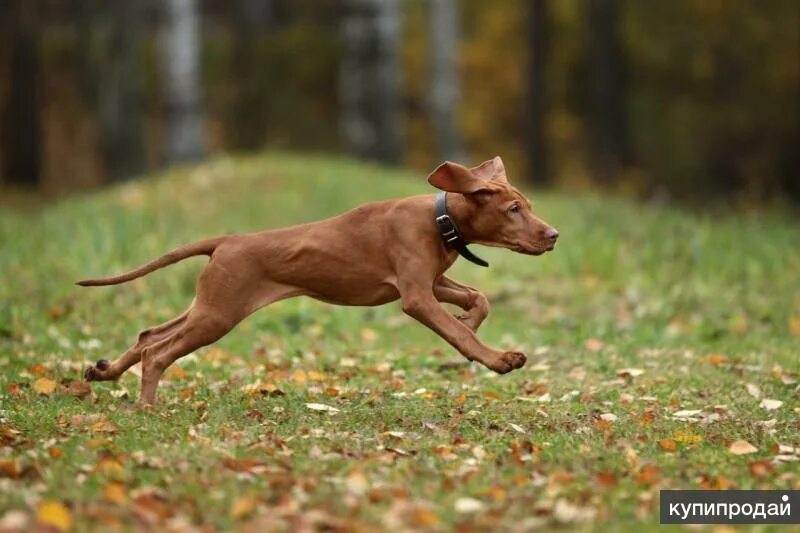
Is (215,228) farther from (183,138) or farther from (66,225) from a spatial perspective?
(183,138)

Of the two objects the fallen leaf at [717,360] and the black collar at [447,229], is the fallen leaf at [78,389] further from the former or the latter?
the fallen leaf at [717,360]

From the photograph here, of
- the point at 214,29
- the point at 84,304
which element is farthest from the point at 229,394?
the point at 214,29

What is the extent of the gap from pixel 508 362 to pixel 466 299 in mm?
689

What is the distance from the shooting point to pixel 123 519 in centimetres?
488

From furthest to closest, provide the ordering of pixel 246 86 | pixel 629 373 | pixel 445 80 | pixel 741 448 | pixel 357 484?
pixel 246 86, pixel 445 80, pixel 629 373, pixel 741 448, pixel 357 484

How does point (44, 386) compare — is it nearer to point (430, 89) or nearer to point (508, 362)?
point (508, 362)

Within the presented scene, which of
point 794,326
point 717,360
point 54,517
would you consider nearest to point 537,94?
point 794,326

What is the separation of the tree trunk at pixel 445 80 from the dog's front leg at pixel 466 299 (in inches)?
730

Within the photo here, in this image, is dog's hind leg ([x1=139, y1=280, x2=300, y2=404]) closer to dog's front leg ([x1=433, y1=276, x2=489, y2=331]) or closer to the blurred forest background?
dog's front leg ([x1=433, y1=276, x2=489, y2=331])

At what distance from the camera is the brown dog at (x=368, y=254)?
6590 millimetres

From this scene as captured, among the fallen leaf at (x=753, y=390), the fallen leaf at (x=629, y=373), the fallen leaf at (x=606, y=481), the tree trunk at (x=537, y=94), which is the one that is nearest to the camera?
the fallen leaf at (x=606, y=481)

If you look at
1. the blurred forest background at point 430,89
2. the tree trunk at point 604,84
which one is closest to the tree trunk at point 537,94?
the blurred forest background at point 430,89

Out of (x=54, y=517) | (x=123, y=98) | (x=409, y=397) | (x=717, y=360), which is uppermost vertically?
(x=123, y=98)

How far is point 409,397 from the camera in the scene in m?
7.34
